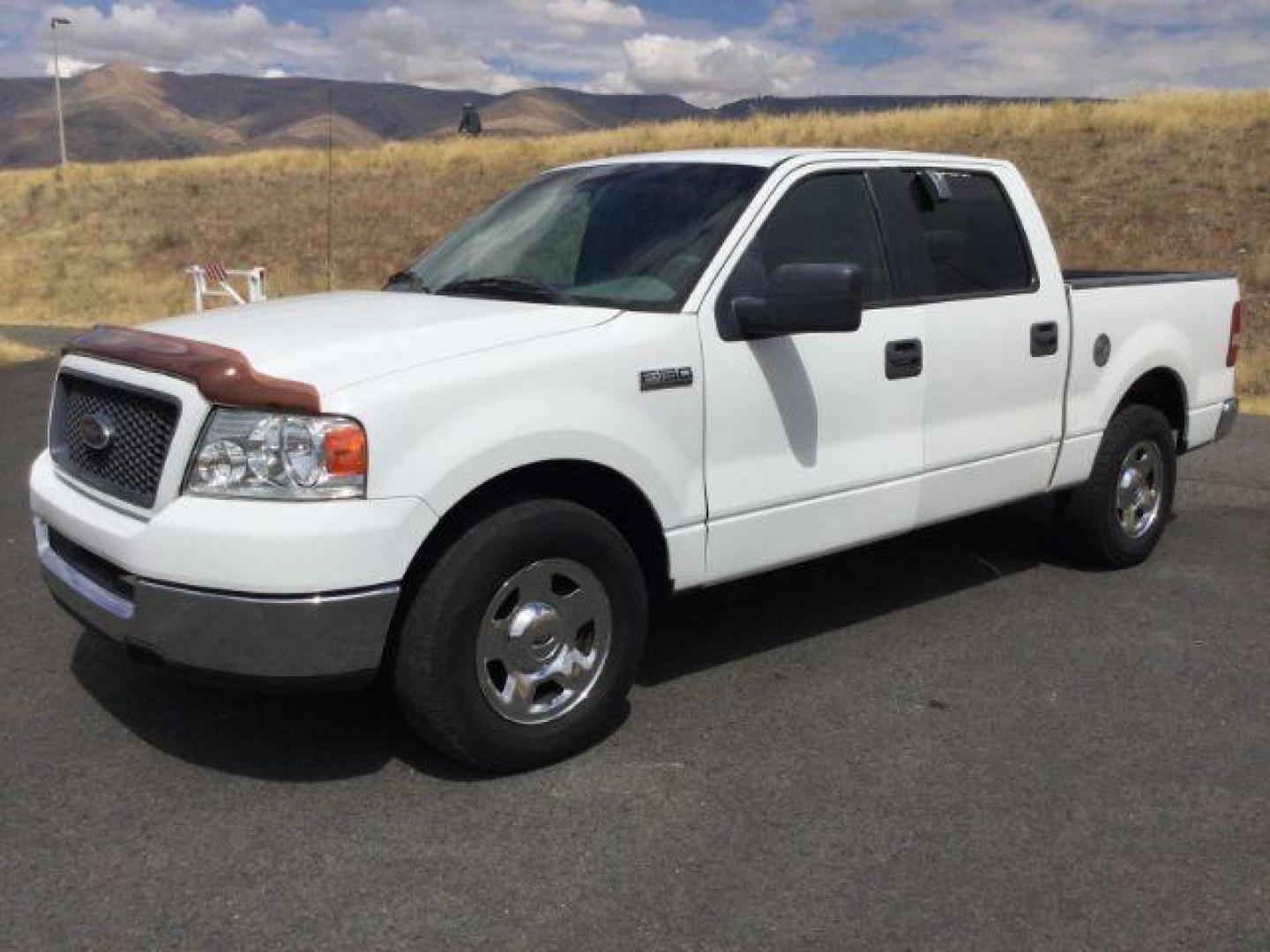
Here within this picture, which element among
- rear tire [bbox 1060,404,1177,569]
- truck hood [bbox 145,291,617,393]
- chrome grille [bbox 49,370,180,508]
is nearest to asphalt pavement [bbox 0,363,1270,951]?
rear tire [bbox 1060,404,1177,569]

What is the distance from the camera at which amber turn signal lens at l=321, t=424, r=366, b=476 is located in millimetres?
3193

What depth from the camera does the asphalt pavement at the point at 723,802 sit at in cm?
296

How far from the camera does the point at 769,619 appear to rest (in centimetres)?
521

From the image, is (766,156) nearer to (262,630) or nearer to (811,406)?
(811,406)

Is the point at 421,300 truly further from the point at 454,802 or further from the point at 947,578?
the point at 947,578

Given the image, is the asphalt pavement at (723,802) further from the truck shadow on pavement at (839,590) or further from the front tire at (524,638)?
the front tire at (524,638)

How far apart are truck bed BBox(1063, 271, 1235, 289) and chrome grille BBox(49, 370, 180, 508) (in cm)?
388

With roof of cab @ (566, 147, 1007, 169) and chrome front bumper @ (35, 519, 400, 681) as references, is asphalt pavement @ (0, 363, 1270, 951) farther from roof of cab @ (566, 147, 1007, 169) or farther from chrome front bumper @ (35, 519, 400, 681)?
roof of cab @ (566, 147, 1007, 169)

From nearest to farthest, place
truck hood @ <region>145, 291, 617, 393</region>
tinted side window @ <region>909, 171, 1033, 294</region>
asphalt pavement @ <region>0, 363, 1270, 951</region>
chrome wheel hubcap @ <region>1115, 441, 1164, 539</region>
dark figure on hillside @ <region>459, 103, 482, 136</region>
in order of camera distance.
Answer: asphalt pavement @ <region>0, 363, 1270, 951</region>
truck hood @ <region>145, 291, 617, 393</region>
tinted side window @ <region>909, 171, 1033, 294</region>
chrome wheel hubcap @ <region>1115, 441, 1164, 539</region>
dark figure on hillside @ <region>459, 103, 482, 136</region>

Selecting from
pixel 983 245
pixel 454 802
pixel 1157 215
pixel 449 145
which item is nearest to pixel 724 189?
pixel 983 245

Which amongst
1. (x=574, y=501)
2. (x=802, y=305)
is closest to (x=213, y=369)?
(x=574, y=501)

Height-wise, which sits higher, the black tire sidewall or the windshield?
the windshield

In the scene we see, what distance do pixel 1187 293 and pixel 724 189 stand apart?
289cm

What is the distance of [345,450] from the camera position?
320cm
